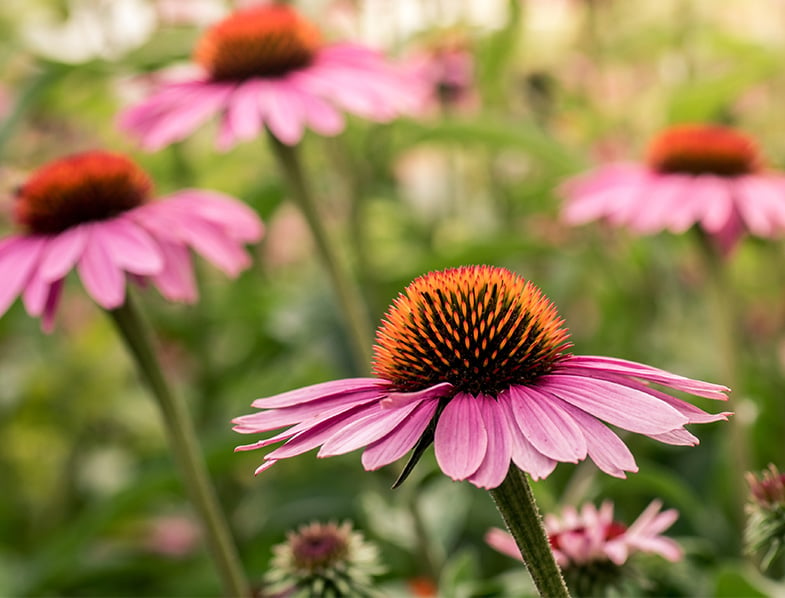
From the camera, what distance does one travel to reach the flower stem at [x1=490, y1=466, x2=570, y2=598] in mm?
501

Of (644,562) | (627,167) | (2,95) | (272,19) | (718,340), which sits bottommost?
(644,562)

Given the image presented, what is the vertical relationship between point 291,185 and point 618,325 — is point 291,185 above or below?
above

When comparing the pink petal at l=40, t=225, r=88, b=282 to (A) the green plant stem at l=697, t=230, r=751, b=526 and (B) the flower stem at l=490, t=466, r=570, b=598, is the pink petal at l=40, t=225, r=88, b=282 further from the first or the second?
(A) the green plant stem at l=697, t=230, r=751, b=526

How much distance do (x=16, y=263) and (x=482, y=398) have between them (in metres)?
0.51

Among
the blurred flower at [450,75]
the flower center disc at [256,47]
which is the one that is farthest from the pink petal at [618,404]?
the blurred flower at [450,75]

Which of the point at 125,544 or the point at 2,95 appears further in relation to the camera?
the point at 2,95

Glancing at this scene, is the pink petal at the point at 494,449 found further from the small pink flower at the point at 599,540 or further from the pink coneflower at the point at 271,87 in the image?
the pink coneflower at the point at 271,87

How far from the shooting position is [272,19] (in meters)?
1.15

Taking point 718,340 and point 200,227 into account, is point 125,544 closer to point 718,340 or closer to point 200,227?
point 200,227

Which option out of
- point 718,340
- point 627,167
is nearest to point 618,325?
point 627,167

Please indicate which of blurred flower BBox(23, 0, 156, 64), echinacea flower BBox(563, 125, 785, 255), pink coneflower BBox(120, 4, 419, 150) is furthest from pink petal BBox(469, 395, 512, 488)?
blurred flower BBox(23, 0, 156, 64)

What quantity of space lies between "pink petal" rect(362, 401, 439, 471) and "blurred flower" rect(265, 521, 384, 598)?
0.61ft

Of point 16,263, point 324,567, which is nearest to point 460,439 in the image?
point 324,567

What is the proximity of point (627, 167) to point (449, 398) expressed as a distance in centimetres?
85
